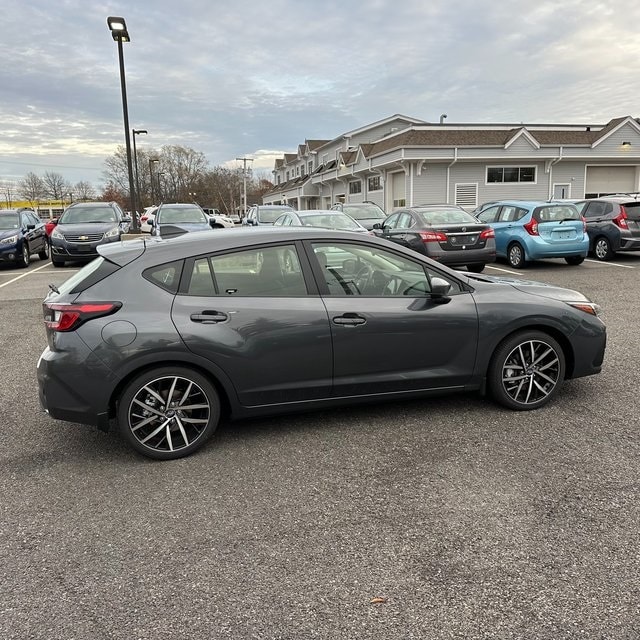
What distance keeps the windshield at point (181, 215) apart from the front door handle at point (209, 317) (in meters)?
12.0

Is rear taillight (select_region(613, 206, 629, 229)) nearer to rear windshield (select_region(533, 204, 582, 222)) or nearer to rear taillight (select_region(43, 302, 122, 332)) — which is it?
rear windshield (select_region(533, 204, 582, 222))

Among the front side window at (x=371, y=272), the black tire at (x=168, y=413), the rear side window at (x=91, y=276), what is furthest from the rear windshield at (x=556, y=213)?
the rear side window at (x=91, y=276)

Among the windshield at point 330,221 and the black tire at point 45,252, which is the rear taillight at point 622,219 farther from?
the black tire at point 45,252

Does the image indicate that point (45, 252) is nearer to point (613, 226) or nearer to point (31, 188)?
point (613, 226)

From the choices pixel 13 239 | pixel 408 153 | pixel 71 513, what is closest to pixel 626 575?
pixel 71 513

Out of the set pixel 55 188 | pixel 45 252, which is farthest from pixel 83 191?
pixel 45 252

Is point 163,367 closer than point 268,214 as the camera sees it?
Yes

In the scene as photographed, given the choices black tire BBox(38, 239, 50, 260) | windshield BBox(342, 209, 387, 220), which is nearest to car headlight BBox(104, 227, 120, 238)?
black tire BBox(38, 239, 50, 260)

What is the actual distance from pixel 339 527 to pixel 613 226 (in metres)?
13.2

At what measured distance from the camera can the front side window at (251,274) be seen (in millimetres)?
3760

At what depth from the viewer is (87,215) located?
1539 centimetres

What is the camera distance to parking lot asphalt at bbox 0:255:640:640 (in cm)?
226

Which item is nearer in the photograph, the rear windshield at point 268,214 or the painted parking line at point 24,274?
the painted parking line at point 24,274

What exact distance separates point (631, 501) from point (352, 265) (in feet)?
7.61
